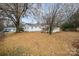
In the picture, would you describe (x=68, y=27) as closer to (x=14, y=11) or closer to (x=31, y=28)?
(x=31, y=28)

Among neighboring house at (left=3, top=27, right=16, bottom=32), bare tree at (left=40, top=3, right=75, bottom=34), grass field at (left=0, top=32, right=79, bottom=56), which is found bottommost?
grass field at (left=0, top=32, right=79, bottom=56)

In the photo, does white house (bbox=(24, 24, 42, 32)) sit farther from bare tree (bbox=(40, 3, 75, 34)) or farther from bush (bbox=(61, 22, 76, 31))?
bush (bbox=(61, 22, 76, 31))

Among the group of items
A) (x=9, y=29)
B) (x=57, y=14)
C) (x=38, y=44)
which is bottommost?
(x=38, y=44)

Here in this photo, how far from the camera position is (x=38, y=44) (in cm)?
159

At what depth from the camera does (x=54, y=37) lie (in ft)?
5.22

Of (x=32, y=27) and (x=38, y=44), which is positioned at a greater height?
(x=32, y=27)

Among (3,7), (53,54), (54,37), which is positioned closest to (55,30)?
(54,37)

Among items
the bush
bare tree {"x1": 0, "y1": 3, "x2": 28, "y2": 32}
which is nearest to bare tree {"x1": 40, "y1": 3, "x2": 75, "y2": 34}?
→ the bush

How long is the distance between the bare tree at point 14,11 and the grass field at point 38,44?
0.12 meters

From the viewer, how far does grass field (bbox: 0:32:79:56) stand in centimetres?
158

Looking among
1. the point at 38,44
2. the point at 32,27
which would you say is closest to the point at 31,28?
the point at 32,27

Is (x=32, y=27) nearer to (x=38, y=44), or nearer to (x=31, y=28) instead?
(x=31, y=28)

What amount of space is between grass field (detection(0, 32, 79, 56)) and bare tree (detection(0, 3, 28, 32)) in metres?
0.12

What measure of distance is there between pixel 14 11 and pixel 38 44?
41 cm
